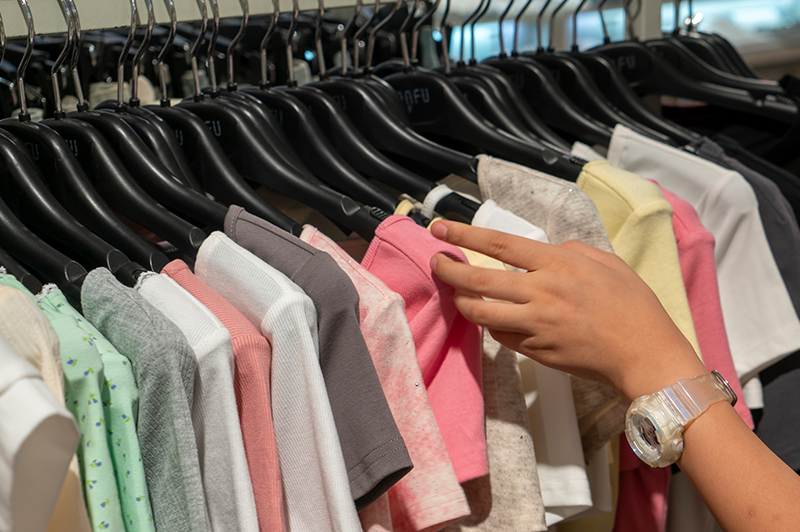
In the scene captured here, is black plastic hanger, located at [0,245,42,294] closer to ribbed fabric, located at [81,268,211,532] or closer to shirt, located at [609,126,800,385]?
ribbed fabric, located at [81,268,211,532]

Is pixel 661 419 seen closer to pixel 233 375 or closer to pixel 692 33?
pixel 233 375

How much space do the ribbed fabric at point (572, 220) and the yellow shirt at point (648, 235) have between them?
0.16ft

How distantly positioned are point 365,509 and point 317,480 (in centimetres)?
6

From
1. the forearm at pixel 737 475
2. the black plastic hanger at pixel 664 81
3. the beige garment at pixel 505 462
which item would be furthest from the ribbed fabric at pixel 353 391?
the black plastic hanger at pixel 664 81

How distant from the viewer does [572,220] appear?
0.61m

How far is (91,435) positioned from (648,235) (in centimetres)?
50

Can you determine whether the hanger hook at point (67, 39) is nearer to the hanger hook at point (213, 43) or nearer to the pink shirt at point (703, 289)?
the hanger hook at point (213, 43)

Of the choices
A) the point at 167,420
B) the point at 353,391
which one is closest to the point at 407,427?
the point at 353,391

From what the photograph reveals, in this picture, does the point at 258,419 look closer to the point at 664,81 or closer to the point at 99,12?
the point at 99,12

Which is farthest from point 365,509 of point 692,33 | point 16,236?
point 692,33

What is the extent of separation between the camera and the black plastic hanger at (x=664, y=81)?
0.90 m

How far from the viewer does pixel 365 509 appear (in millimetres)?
504

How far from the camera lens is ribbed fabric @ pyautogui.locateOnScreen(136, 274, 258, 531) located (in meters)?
0.44

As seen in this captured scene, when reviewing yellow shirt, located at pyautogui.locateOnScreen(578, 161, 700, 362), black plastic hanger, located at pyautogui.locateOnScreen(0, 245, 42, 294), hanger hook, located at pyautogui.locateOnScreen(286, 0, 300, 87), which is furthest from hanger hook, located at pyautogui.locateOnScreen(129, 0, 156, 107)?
yellow shirt, located at pyautogui.locateOnScreen(578, 161, 700, 362)
